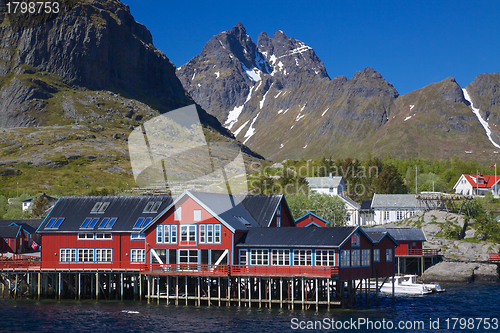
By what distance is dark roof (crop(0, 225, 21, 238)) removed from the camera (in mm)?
89375

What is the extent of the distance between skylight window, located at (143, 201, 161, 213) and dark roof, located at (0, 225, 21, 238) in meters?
35.8

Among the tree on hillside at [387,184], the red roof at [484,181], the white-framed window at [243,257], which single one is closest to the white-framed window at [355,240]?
the white-framed window at [243,257]

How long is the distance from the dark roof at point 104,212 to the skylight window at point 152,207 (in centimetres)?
29

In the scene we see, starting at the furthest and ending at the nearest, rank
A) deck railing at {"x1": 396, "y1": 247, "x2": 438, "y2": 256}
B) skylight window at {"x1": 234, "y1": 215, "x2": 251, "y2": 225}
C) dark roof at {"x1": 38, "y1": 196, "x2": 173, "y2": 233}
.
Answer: deck railing at {"x1": 396, "y1": 247, "x2": 438, "y2": 256}
dark roof at {"x1": 38, "y1": 196, "x2": 173, "y2": 233}
skylight window at {"x1": 234, "y1": 215, "x2": 251, "y2": 225}

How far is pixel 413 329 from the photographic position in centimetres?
4753

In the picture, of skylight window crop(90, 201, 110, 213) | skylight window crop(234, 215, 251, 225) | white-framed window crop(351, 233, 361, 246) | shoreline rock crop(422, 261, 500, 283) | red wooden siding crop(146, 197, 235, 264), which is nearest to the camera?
white-framed window crop(351, 233, 361, 246)

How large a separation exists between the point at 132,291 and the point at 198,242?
12752mm

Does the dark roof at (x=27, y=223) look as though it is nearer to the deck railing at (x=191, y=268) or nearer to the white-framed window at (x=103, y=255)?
the deck railing at (x=191, y=268)

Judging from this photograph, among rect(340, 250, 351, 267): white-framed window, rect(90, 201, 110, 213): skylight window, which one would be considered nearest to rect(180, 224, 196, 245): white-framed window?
rect(90, 201, 110, 213): skylight window

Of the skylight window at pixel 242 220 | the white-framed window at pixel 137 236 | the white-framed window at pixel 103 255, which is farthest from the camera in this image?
the white-framed window at pixel 103 255

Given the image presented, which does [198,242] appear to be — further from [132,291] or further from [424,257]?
[424,257]

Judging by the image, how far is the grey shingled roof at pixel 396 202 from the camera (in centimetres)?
12438

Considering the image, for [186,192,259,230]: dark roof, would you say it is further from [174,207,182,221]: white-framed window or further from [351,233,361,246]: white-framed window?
[351,233,361,246]: white-framed window

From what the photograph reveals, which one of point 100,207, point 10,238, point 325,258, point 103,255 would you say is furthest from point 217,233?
point 10,238
